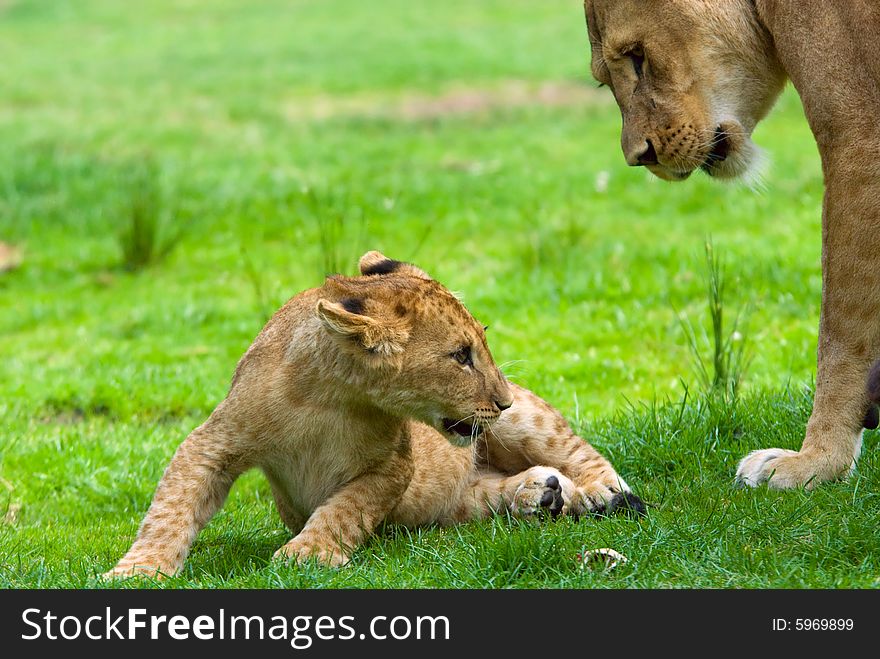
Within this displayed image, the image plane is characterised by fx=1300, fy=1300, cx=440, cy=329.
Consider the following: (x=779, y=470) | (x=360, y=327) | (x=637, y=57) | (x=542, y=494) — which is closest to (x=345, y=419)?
(x=360, y=327)

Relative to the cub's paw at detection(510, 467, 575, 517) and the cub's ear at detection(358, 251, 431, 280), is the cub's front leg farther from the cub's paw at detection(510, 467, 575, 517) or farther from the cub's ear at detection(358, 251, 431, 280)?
the cub's ear at detection(358, 251, 431, 280)

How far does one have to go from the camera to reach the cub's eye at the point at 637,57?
5.68 meters

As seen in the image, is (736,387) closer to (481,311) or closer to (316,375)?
(316,375)

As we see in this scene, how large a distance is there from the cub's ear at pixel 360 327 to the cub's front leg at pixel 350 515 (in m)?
0.53

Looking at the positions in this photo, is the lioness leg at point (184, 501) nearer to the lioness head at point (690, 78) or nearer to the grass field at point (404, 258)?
the grass field at point (404, 258)

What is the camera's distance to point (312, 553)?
4.75 m

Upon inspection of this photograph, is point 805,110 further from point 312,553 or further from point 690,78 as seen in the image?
point 312,553

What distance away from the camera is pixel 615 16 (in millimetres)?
5703

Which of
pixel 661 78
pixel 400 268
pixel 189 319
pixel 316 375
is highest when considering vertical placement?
pixel 661 78

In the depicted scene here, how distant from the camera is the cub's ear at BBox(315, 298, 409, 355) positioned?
459 centimetres

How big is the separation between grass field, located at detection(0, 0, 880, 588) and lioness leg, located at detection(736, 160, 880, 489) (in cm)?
14

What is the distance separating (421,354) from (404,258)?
229 inches
